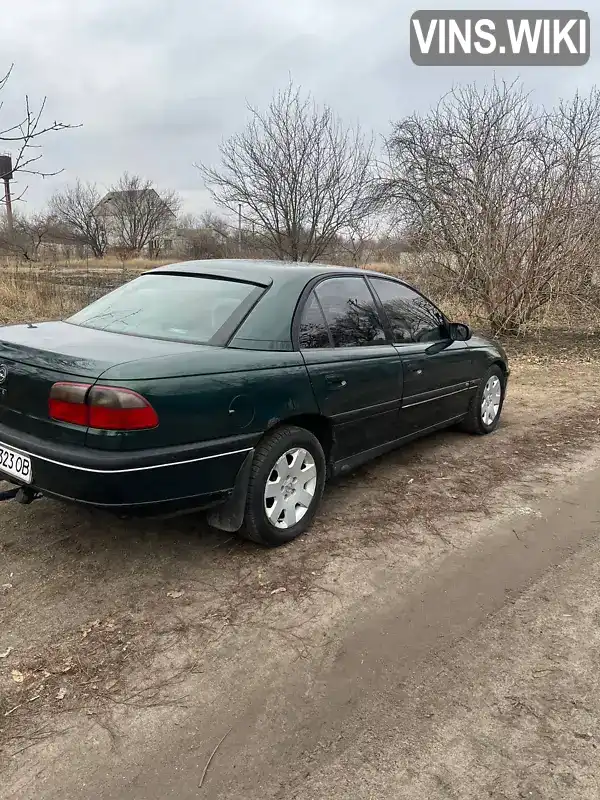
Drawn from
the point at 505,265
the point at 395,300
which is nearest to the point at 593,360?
the point at 505,265

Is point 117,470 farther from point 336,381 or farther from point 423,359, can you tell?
point 423,359

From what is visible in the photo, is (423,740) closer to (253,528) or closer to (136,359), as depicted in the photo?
(253,528)

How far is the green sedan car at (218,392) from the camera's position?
2.69 metres

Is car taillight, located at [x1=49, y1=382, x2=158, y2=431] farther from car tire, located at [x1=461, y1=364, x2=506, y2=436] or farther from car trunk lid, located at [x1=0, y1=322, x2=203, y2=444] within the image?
car tire, located at [x1=461, y1=364, x2=506, y2=436]

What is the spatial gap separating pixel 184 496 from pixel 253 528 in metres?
0.49

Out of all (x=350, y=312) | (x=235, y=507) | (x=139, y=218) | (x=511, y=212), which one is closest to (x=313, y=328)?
(x=350, y=312)

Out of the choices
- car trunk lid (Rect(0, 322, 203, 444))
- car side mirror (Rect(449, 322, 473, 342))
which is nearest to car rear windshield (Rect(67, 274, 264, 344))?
car trunk lid (Rect(0, 322, 203, 444))

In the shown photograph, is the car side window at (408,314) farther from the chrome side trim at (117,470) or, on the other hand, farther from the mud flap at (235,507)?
the chrome side trim at (117,470)

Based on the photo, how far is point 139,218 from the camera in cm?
5172

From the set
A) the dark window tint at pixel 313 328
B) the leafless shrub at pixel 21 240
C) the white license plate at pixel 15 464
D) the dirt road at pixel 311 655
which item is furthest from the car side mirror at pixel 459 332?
the leafless shrub at pixel 21 240

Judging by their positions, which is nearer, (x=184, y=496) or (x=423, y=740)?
(x=423, y=740)

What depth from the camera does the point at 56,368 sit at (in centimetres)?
277

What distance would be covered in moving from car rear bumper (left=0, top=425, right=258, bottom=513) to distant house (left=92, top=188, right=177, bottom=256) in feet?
161

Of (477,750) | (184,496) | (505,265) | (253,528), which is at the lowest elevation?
(477,750)
